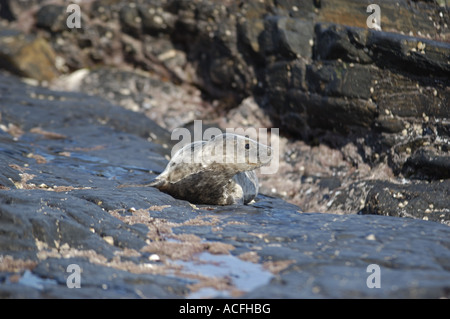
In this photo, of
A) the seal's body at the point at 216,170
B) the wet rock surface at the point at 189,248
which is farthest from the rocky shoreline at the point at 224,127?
the seal's body at the point at 216,170

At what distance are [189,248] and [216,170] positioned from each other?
1.80 meters

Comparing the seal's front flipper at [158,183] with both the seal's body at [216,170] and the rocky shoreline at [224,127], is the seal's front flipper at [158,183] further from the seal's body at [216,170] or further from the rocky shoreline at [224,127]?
the rocky shoreline at [224,127]

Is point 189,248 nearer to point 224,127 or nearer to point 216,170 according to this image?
point 216,170

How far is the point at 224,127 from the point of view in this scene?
8.48 meters

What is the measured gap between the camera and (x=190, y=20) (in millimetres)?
9961

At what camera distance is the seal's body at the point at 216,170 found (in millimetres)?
4793

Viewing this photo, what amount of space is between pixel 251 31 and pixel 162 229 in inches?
228

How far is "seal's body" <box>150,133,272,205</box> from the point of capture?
4.79 meters

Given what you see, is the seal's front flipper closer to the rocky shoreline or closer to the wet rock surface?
the wet rock surface

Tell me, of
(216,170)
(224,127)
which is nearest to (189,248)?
(216,170)

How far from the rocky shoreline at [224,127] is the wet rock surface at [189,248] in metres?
0.01

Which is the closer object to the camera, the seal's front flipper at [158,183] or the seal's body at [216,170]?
the seal's body at [216,170]
